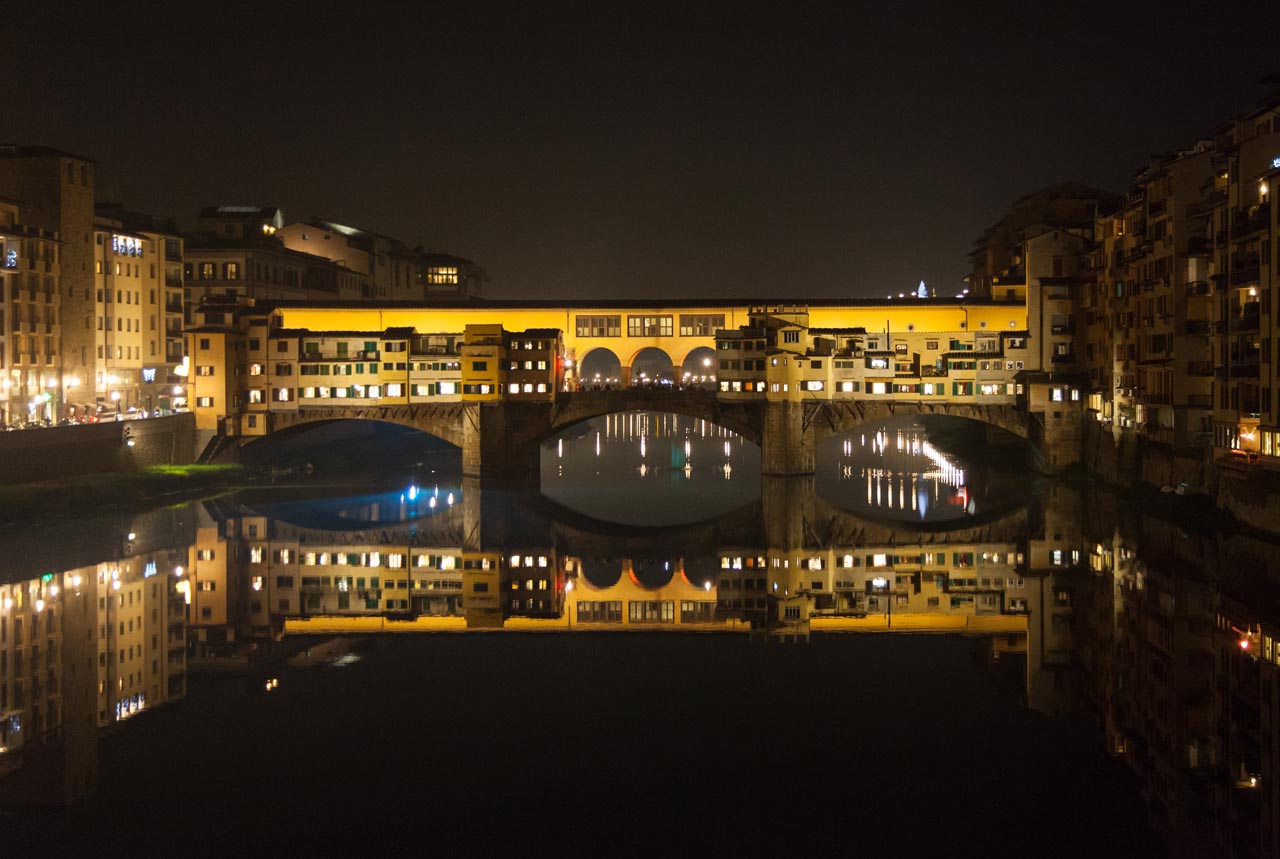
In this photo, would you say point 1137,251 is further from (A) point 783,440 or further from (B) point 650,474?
(B) point 650,474

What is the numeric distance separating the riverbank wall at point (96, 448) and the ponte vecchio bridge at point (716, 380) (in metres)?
2.66

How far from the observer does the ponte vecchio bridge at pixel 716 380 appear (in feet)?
145

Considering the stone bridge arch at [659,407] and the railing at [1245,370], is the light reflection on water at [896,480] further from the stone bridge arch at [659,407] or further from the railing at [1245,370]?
the railing at [1245,370]

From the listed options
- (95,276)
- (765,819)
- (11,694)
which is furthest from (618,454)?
(765,819)

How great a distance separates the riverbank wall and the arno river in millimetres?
3173

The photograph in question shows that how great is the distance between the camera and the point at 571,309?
48.8m

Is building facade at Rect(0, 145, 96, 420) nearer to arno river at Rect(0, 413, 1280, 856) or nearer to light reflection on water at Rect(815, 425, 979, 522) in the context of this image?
arno river at Rect(0, 413, 1280, 856)

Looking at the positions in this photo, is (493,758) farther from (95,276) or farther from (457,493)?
(95,276)

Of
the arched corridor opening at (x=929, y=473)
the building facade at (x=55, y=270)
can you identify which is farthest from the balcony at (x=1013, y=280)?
the building facade at (x=55, y=270)

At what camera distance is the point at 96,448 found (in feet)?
120

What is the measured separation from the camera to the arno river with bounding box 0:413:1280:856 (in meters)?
12.9

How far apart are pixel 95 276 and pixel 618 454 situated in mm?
23741

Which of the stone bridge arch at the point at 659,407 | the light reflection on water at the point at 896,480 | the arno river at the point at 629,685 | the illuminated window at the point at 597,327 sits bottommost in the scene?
the arno river at the point at 629,685

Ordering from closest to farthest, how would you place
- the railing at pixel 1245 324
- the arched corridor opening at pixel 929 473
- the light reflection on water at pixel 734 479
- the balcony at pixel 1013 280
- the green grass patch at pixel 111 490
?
1. the railing at pixel 1245 324
2. the green grass patch at pixel 111 490
3. the arched corridor opening at pixel 929 473
4. the light reflection on water at pixel 734 479
5. the balcony at pixel 1013 280
